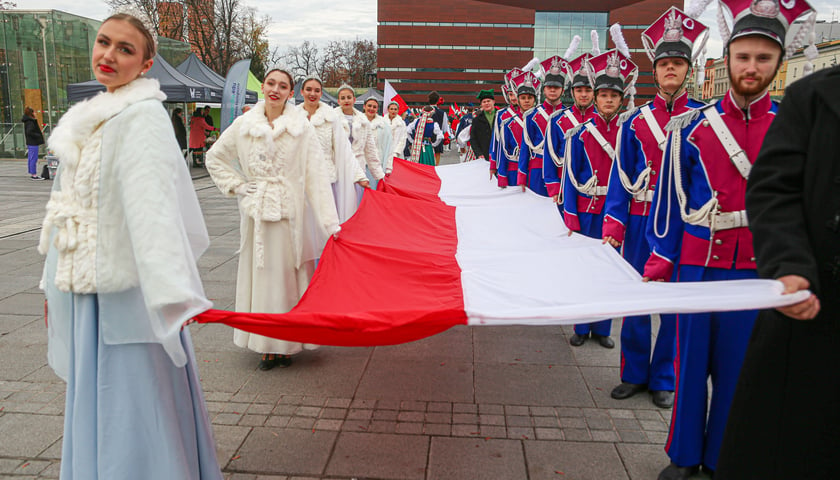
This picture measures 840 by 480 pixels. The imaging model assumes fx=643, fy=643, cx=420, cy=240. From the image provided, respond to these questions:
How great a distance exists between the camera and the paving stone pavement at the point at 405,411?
3.54m

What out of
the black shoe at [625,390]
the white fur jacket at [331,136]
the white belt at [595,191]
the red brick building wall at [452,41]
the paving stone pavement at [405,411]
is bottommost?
the paving stone pavement at [405,411]

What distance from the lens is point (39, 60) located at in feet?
81.6

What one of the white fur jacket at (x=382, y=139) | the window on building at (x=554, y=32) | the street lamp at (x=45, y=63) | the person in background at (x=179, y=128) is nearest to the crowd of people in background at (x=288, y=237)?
the white fur jacket at (x=382, y=139)

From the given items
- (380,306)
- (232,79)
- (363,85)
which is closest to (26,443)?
(380,306)

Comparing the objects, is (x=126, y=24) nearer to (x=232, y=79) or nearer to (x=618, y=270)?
(x=618, y=270)

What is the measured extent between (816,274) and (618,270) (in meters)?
1.57

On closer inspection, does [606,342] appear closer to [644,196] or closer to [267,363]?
[644,196]

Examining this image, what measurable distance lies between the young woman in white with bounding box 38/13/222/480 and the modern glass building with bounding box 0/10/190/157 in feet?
84.5

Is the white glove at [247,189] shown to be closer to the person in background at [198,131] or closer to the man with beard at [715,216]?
the man with beard at [715,216]

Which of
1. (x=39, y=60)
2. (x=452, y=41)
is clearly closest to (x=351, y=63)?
(x=452, y=41)

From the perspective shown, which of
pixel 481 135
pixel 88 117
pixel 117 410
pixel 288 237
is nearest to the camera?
pixel 88 117

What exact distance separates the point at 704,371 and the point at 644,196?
4.93ft

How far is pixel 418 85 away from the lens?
7750cm

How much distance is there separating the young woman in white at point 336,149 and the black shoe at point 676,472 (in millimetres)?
3862
